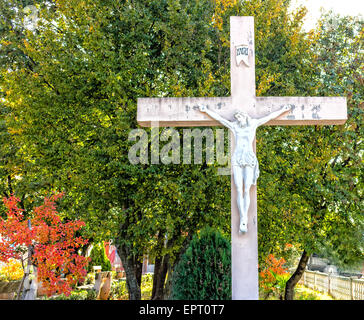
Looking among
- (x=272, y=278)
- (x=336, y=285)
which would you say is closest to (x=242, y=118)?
(x=272, y=278)

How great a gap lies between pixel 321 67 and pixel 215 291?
28.2 ft

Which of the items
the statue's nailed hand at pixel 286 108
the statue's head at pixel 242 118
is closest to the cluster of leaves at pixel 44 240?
the statue's head at pixel 242 118

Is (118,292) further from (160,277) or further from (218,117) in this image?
(218,117)

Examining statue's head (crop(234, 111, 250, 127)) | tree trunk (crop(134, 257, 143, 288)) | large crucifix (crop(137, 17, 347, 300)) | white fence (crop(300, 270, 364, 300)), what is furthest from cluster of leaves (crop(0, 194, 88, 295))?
white fence (crop(300, 270, 364, 300))

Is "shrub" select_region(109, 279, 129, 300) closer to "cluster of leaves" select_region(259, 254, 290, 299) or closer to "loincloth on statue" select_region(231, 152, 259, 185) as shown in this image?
"cluster of leaves" select_region(259, 254, 290, 299)

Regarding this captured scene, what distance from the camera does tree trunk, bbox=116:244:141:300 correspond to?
9484 millimetres

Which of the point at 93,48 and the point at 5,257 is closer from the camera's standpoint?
the point at 5,257

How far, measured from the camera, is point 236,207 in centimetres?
491

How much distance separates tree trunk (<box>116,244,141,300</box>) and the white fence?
705 centimetres

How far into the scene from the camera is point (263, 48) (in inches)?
392

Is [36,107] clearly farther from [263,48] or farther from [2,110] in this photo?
[263,48]

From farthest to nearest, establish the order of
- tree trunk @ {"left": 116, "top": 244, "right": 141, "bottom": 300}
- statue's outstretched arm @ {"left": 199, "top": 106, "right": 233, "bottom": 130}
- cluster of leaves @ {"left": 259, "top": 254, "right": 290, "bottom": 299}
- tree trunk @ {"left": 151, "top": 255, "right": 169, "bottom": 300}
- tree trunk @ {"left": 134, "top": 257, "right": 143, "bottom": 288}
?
cluster of leaves @ {"left": 259, "top": 254, "right": 290, "bottom": 299} < tree trunk @ {"left": 134, "top": 257, "right": 143, "bottom": 288} < tree trunk @ {"left": 151, "top": 255, "right": 169, "bottom": 300} < tree trunk @ {"left": 116, "top": 244, "right": 141, "bottom": 300} < statue's outstretched arm @ {"left": 199, "top": 106, "right": 233, "bottom": 130}

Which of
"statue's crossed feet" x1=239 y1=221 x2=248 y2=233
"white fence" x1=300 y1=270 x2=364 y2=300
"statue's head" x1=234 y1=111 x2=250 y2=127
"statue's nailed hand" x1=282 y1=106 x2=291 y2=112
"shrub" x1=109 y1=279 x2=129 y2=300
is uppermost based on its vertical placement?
"statue's nailed hand" x1=282 y1=106 x2=291 y2=112
